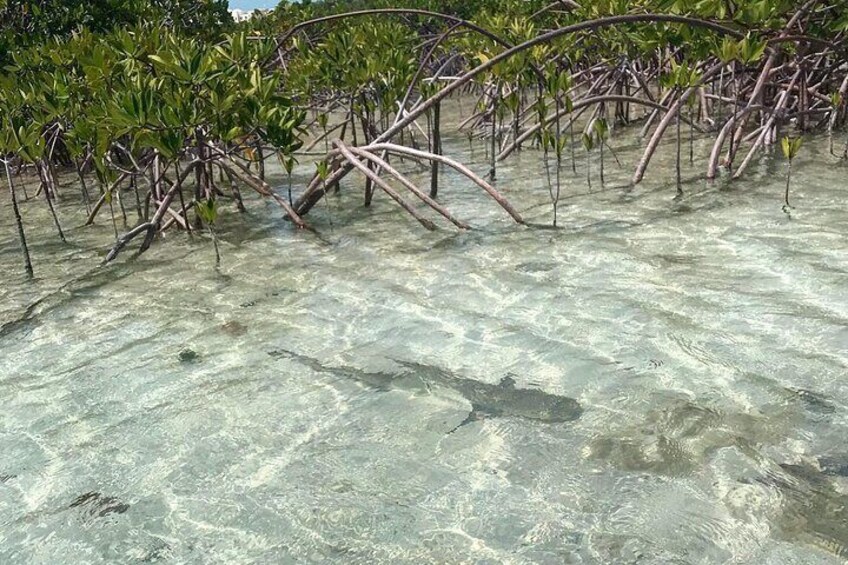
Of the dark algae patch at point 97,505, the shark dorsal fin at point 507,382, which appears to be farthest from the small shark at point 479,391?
the dark algae patch at point 97,505

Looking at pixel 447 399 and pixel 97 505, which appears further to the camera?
pixel 447 399

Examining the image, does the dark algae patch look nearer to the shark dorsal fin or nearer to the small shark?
the small shark

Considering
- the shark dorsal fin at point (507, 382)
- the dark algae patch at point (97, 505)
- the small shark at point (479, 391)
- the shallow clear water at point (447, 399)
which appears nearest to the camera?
the shallow clear water at point (447, 399)

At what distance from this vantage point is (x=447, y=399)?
222 centimetres

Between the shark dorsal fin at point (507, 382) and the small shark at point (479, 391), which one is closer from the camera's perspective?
the small shark at point (479, 391)

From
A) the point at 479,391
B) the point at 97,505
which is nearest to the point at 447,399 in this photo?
the point at 479,391

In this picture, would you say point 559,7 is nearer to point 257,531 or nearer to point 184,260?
point 184,260

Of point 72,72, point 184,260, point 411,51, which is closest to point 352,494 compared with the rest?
point 184,260

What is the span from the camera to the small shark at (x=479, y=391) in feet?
6.89

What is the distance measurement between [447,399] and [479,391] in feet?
0.32

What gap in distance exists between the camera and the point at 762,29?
13.6 feet

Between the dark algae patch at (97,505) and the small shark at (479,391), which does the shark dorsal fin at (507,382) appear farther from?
the dark algae patch at (97,505)

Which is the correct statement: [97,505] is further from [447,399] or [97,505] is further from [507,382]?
[507,382]

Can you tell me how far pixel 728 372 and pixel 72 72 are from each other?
4269 mm
